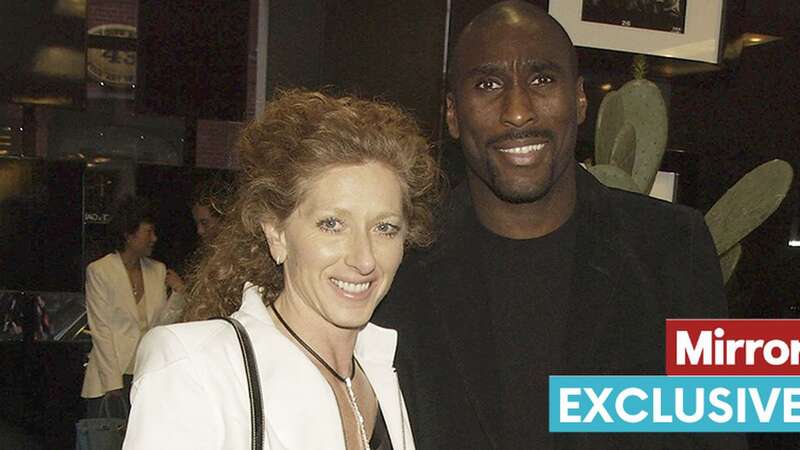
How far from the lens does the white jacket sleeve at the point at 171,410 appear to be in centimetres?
103

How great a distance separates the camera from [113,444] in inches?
103

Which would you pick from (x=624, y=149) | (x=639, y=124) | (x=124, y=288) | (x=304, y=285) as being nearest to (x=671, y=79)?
(x=639, y=124)

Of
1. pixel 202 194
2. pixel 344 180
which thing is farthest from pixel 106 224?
pixel 344 180

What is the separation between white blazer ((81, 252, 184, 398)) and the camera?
11.6 ft

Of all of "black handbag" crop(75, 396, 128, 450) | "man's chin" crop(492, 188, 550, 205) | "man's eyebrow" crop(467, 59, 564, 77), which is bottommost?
"black handbag" crop(75, 396, 128, 450)

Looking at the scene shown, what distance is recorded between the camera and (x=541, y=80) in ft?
5.28

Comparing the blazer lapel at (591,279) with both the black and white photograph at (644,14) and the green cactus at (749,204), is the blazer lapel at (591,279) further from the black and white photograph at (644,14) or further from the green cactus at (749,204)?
the black and white photograph at (644,14)

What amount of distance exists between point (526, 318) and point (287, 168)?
57cm

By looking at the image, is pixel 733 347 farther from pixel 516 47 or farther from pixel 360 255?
pixel 360 255

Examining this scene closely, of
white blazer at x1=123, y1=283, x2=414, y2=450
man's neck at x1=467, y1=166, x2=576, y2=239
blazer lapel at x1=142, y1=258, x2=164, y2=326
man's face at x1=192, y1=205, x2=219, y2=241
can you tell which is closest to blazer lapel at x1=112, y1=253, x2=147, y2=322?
blazer lapel at x1=142, y1=258, x2=164, y2=326

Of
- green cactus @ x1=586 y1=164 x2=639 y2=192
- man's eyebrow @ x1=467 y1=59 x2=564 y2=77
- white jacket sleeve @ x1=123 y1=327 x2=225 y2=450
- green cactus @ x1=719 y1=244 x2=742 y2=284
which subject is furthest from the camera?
green cactus @ x1=719 y1=244 x2=742 y2=284

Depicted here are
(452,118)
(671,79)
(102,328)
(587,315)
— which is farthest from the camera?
(102,328)

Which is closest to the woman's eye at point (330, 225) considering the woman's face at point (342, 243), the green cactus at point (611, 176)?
the woman's face at point (342, 243)

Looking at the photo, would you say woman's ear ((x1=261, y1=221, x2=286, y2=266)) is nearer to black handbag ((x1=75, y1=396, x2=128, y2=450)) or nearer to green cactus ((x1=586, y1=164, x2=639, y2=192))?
green cactus ((x1=586, y1=164, x2=639, y2=192))
